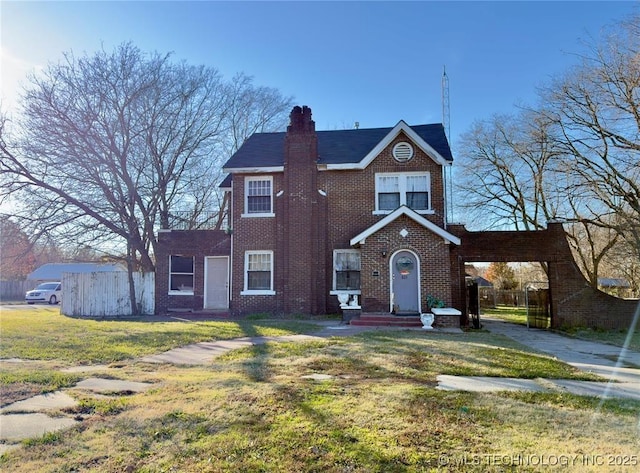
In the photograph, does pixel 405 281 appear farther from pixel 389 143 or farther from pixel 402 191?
pixel 389 143

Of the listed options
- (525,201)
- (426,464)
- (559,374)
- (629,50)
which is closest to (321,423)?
(426,464)

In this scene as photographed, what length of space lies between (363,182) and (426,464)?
14401 millimetres

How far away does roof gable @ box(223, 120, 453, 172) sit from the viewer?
16.7 meters

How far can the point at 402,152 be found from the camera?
55.4ft

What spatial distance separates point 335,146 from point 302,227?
4.27 metres

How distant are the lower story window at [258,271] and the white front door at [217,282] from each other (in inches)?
71.3

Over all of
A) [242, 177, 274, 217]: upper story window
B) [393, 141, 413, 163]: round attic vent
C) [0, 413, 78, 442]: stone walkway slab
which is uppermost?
[393, 141, 413, 163]: round attic vent

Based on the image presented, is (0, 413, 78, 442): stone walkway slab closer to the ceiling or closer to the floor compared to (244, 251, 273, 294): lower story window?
closer to the floor

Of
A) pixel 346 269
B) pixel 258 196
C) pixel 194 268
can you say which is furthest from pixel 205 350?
pixel 194 268

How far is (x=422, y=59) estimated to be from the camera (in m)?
16.2

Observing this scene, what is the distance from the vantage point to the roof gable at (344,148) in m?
16.7

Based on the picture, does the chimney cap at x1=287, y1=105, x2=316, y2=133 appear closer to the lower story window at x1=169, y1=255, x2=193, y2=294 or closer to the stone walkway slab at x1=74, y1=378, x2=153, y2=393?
the lower story window at x1=169, y1=255, x2=193, y2=294

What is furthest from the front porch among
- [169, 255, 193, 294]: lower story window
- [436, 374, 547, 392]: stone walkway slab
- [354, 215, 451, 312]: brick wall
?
[169, 255, 193, 294]: lower story window

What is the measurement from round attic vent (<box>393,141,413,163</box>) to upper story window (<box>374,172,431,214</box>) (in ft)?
1.95
